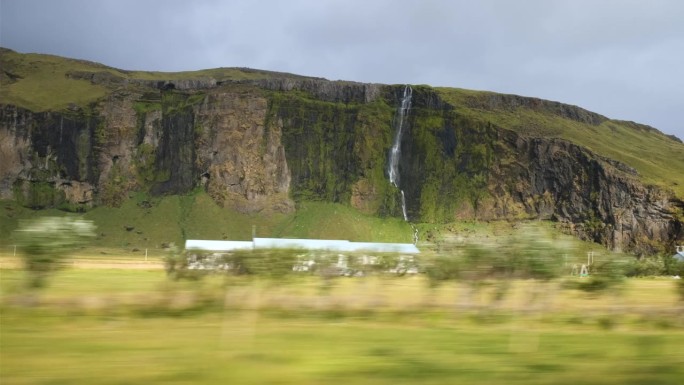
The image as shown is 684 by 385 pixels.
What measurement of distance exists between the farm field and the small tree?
2690mm

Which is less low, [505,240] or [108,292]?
[505,240]

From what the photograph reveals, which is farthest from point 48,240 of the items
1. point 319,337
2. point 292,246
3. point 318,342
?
point 292,246

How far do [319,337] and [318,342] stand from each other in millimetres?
2358

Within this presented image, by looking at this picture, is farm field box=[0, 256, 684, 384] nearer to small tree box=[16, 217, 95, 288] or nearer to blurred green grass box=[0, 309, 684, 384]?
blurred green grass box=[0, 309, 684, 384]

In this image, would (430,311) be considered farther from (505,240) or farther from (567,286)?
(505,240)

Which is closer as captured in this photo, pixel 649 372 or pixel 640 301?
pixel 649 372

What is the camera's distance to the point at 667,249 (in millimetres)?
194000

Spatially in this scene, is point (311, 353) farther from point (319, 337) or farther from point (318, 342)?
point (319, 337)

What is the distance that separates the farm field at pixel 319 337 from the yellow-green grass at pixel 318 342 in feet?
0.25

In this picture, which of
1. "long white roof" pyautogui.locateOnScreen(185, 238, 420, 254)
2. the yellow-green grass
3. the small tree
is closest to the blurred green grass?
the yellow-green grass

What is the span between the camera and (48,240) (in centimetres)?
3550

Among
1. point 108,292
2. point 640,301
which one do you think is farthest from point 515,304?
point 108,292

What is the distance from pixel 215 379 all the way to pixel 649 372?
576 inches

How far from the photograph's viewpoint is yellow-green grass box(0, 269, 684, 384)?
22.5m
